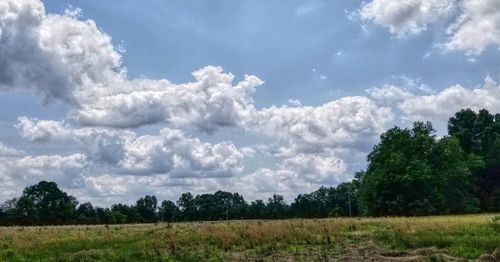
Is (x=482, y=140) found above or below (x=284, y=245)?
above

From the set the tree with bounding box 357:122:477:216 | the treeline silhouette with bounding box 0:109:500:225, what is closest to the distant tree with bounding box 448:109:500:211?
the treeline silhouette with bounding box 0:109:500:225

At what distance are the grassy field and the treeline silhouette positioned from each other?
48.5 metres

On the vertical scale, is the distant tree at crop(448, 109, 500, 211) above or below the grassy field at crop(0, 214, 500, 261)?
above

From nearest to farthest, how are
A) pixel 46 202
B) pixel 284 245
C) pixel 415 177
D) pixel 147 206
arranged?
pixel 284 245, pixel 415 177, pixel 46 202, pixel 147 206

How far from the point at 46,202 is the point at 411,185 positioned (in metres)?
74.0

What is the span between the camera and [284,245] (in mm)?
26047

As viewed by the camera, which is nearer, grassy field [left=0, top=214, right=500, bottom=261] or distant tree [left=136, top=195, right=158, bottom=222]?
grassy field [left=0, top=214, right=500, bottom=261]

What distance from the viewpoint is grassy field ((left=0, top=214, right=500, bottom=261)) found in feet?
76.2

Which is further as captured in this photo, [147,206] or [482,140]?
[147,206]

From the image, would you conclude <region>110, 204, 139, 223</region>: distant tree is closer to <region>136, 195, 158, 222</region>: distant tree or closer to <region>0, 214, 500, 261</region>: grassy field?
<region>136, 195, 158, 222</region>: distant tree

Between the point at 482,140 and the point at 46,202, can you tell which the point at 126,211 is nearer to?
the point at 46,202

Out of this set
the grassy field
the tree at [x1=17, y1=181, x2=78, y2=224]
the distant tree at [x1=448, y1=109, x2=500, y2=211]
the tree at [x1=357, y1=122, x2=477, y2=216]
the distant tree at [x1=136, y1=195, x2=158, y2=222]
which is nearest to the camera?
the grassy field

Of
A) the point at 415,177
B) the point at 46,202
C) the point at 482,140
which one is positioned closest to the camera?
the point at 415,177

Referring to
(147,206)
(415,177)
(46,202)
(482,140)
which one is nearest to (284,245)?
(415,177)
